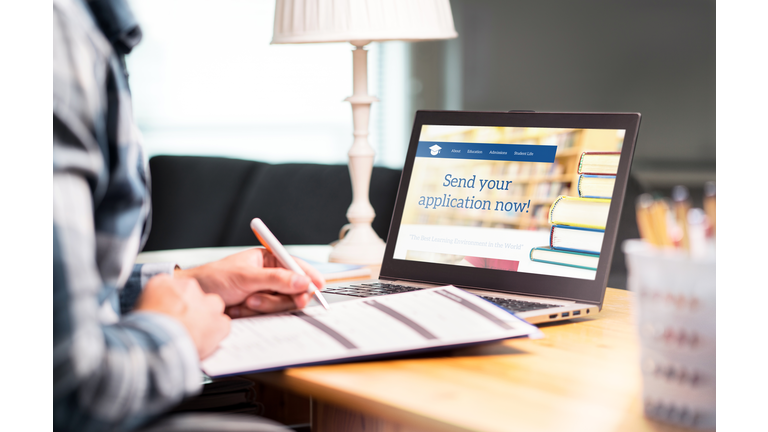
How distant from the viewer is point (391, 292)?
2.86ft

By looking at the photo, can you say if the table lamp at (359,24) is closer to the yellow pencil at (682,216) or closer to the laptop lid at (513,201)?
the laptop lid at (513,201)

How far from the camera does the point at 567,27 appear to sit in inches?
137

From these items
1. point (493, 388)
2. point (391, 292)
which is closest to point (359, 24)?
point (391, 292)

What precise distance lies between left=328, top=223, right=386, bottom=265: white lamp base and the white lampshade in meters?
0.37

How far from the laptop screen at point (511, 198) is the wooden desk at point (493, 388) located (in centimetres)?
17

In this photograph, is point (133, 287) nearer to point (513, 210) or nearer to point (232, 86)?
point (513, 210)

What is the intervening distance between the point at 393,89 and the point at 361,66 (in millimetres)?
2690

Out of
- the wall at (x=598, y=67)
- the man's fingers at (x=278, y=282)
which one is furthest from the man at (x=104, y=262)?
the wall at (x=598, y=67)

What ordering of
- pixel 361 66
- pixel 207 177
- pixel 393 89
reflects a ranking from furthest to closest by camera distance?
1. pixel 393 89
2. pixel 207 177
3. pixel 361 66

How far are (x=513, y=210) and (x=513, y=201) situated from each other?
13 mm

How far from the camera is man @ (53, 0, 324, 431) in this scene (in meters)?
0.43
